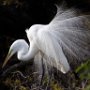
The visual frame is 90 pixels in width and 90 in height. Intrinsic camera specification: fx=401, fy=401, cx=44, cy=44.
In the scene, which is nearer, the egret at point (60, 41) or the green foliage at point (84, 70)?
the green foliage at point (84, 70)

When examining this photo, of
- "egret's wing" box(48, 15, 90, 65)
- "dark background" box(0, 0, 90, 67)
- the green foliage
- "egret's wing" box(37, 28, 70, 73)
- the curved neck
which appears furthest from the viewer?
"dark background" box(0, 0, 90, 67)

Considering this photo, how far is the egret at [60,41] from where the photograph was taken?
4.68 m

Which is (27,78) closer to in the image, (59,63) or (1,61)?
(1,61)

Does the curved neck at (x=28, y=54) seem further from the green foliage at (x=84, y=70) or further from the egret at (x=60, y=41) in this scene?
the green foliage at (x=84, y=70)

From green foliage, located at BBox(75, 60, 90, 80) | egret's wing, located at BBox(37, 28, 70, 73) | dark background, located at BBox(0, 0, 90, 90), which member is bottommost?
dark background, located at BBox(0, 0, 90, 90)

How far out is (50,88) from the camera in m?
5.63

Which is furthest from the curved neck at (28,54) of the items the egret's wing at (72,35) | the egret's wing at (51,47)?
the egret's wing at (72,35)

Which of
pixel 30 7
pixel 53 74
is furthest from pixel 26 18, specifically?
pixel 53 74

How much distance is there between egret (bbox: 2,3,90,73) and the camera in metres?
4.68

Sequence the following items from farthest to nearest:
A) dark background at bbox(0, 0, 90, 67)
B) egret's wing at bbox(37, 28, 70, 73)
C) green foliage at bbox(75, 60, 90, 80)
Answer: dark background at bbox(0, 0, 90, 67) → egret's wing at bbox(37, 28, 70, 73) → green foliage at bbox(75, 60, 90, 80)

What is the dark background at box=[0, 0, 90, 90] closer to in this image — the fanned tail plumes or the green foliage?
the fanned tail plumes

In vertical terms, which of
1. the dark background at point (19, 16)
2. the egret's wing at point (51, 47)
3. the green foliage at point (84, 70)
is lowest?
the dark background at point (19, 16)

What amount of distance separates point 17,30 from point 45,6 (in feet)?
2.01

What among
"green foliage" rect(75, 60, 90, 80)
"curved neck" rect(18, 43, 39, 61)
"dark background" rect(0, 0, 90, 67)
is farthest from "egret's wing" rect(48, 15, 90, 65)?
"green foliage" rect(75, 60, 90, 80)
